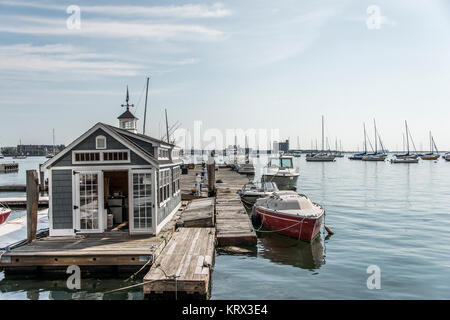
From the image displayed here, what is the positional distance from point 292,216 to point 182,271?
9.90 metres

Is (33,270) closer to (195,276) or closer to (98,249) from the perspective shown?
(98,249)

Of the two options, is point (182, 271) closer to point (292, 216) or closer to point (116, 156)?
point (116, 156)

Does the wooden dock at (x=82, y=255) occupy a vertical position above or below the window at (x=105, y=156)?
below

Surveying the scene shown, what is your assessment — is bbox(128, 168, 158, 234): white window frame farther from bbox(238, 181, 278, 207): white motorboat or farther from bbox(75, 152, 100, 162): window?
bbox(238, 181, 278, 207): white motorboat

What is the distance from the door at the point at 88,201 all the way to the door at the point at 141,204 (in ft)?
4.49

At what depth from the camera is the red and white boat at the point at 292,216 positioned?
771 inches

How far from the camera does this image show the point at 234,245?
17750 millimetres

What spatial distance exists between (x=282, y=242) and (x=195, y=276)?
10.0 meters

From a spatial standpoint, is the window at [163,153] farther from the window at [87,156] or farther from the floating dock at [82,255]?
the floating dock at [82,255]

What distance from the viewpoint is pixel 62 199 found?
1479 cm

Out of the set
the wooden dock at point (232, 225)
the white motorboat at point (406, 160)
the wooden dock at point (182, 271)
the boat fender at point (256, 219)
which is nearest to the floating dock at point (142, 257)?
the wooden dock at point (182, 271)

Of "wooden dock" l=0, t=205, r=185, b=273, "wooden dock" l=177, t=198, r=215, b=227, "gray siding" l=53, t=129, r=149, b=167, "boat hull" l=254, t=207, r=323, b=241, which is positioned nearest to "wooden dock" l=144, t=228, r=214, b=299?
"wooden dock" l=0, t=205, r=185, b=273
